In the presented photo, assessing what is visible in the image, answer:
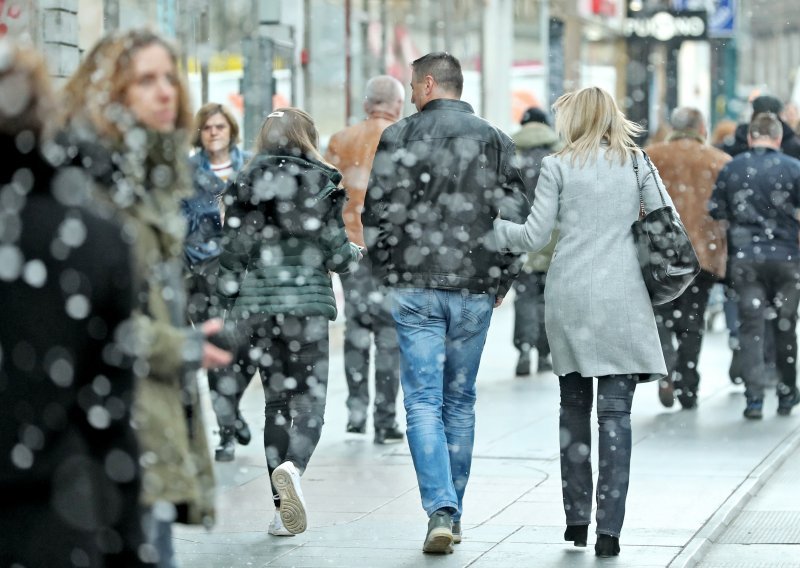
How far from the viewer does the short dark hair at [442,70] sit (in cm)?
697

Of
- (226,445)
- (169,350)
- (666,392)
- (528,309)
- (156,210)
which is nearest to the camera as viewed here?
(169,350)

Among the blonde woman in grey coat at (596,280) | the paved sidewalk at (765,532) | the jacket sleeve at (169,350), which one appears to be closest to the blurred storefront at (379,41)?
the jacket sleeve at (169,350)

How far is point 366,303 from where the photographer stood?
386 inches

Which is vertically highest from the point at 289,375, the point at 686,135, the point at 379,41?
the point at 379,41

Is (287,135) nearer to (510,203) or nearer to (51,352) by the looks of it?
(510,203)

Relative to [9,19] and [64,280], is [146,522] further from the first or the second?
[9,19]

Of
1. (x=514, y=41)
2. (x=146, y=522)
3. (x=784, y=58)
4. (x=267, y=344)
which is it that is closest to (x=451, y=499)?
(x=267, y=344)

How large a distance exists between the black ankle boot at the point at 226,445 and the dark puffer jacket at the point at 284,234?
1.89m

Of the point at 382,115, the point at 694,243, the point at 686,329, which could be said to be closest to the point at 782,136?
the point at 694,243

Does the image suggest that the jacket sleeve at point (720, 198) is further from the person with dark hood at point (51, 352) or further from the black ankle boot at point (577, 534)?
the person with dark hood at point (51, 352)

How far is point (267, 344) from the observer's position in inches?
288

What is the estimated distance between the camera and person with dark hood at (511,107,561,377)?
12789 millimetres

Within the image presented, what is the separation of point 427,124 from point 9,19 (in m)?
4.87

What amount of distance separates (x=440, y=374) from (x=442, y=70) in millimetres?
1250
